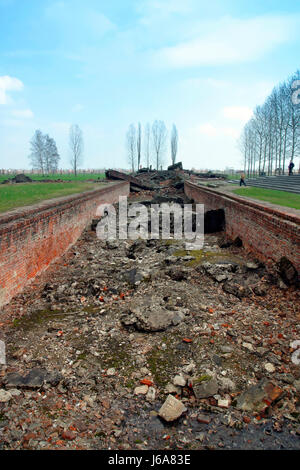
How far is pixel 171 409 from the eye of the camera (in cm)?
306

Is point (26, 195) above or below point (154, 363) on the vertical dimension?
above

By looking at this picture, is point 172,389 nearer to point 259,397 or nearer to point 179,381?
point 179,381

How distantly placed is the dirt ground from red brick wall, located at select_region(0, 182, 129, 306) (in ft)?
1.21

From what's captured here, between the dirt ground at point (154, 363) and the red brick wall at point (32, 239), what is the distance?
0.37m

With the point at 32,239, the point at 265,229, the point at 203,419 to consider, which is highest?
the point at 265,229

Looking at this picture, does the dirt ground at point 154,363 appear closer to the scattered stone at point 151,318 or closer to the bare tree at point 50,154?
the scattered stone at point 151,318

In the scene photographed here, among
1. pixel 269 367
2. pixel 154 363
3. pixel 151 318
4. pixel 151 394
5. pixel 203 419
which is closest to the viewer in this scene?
pixel 203 419

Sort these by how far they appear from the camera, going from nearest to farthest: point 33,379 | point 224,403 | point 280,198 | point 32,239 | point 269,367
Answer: point 224,403 < point 33,379 < point 269,367 < point 32,239 < point 280,198

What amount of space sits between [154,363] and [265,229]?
437 cm

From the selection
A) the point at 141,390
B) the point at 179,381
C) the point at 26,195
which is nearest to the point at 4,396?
the point at 141,390

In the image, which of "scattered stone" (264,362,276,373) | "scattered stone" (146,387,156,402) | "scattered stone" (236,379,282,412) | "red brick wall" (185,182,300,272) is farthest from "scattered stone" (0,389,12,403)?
"red brick wall" (185,182,300,272)

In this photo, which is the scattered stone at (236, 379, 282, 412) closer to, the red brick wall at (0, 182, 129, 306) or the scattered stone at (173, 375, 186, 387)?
the scattered stone at (173, 375, 186, 387)

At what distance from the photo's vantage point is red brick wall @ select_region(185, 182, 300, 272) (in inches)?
224

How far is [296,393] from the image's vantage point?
3254 millimetres
